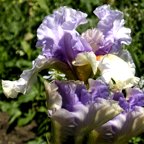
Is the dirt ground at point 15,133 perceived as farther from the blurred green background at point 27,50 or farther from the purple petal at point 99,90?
the purple petal at point 99,90

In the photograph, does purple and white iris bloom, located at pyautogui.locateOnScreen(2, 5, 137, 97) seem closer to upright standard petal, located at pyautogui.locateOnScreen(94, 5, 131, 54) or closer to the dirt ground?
upright standard petal, located at pyautogui.locateOnScreen(94, 5, 131, 54)

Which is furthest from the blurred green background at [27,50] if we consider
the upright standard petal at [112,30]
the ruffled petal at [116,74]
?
the ruffled petal at [116,74]

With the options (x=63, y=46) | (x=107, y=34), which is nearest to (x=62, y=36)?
(x=63, y=46)

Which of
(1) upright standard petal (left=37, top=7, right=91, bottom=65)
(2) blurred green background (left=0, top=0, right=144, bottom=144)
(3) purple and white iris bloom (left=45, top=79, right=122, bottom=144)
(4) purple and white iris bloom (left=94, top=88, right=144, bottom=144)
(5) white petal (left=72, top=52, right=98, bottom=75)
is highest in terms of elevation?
(1) upright standard petal (left=37, top=7, right=91, bottom=65)

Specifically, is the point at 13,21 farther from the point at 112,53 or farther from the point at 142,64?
the point at 112,53

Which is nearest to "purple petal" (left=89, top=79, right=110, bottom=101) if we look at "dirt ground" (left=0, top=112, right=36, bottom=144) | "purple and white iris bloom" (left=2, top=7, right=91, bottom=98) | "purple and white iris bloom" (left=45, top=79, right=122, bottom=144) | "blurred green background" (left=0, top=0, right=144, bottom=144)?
"purple and white iris bloom" (left=45, top=79, right=122, bottom=144)
